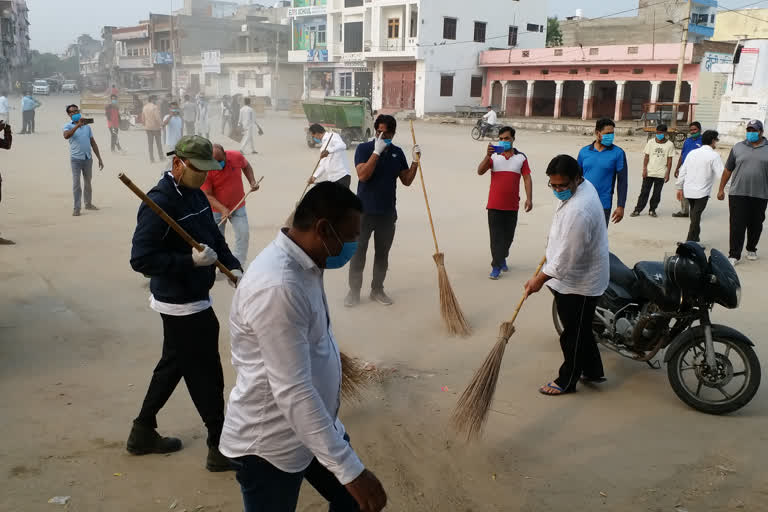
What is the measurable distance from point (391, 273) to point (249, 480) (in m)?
5.57

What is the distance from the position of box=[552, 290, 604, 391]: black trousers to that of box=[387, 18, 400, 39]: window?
130ft

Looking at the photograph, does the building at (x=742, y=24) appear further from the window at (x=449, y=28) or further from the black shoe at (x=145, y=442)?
the black shoe at (x=145, y=442)

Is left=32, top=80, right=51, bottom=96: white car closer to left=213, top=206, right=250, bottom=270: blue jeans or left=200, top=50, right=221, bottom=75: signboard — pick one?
left=200, top=50, right=221, bottom=75: signboard

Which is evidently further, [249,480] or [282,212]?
[282,212]

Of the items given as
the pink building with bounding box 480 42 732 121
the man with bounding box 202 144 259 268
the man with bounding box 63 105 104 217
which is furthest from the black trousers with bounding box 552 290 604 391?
the pink building with bounding box 480 42 732 121

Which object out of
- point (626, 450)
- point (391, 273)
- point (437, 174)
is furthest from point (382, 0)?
point (626, 450)

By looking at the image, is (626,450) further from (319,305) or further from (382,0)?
(382,0)

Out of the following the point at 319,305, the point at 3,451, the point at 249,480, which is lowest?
the point at 3,451

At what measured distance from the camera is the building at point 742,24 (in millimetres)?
33153

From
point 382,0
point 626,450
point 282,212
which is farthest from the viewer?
point 382,0

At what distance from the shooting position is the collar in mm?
1842

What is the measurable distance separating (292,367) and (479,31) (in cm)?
4433

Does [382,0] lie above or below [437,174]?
above

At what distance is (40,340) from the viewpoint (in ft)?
17.0
